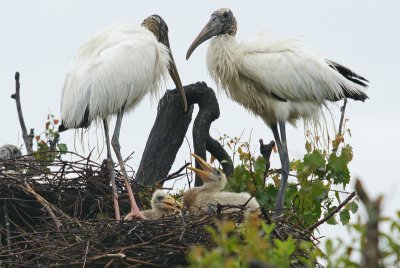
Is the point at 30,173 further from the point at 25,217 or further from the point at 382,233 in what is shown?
the point at 382,233

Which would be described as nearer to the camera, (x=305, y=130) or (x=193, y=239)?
(x=193, y=239)

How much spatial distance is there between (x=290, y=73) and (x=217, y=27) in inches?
36.2

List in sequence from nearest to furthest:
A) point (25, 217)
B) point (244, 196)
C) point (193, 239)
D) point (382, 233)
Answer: point (382, 233) < point (193, 239) < point (244, 196) < point (25, 217)

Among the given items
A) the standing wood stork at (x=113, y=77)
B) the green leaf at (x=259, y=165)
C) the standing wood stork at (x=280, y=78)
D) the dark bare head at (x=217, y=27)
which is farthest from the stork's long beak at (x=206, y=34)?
the green leaf at (x=259, y=165)

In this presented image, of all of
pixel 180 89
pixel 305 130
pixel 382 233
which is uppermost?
pixel 382 233

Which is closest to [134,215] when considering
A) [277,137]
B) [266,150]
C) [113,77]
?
[113,77]

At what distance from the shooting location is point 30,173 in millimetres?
6855

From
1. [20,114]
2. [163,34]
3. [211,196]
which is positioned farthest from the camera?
[163,34]

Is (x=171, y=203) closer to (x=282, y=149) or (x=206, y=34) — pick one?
(x=282, y=149)

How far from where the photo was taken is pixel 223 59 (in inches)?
344

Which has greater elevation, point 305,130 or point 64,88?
point 64,88

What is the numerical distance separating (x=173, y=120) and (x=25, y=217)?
7.14ft

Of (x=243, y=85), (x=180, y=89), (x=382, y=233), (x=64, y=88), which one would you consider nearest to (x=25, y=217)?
(x=64, y=88)

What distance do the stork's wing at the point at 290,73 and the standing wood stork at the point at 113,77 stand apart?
3.90 feet
